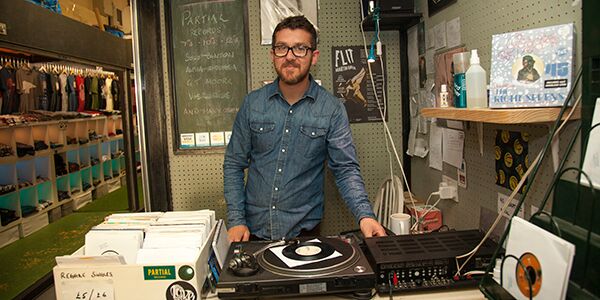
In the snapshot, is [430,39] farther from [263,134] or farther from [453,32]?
[263,134]

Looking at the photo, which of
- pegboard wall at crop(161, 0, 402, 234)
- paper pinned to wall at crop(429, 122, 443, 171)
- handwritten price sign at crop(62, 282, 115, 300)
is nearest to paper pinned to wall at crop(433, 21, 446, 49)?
paper pinned to wall at crop(429, 122, 443, 171)

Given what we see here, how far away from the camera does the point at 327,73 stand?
2547 mm

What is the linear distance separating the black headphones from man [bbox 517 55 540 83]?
95 centimetres

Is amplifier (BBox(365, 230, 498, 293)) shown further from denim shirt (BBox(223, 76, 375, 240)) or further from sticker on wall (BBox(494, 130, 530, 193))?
denim shirt (BBox(223, 76, 375, 240))

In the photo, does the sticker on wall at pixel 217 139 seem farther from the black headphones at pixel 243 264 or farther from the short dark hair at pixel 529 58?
the short dark hair at pixel 529 58

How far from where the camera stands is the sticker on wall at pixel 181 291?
1.15 metres

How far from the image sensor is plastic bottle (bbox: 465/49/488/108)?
1354 mm

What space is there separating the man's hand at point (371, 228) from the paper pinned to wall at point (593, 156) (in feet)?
2.57

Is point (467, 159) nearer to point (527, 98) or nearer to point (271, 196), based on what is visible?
point (527, 98)

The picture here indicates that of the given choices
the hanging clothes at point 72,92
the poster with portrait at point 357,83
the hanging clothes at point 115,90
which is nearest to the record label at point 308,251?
the poster with portrait at point 357,83

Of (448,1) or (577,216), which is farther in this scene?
(448,1)

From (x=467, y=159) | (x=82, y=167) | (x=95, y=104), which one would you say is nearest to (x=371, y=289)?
(x=467, y=159)

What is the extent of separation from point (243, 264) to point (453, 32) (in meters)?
1.38

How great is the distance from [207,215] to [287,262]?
0.35 metres
